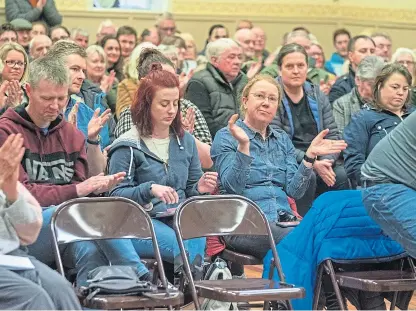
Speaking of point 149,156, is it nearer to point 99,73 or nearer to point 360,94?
point 360,94

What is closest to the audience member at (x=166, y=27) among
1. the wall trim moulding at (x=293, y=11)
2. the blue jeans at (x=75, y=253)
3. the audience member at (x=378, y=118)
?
the wall trim moulding at (x=293, y=11)

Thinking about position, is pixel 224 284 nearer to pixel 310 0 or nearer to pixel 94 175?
pixel 94 175

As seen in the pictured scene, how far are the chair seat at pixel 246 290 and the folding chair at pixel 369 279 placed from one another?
0.40m

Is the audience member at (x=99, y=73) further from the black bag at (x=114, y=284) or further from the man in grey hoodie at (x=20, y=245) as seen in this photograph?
the man in grey hoodie at (x=20, y=245)

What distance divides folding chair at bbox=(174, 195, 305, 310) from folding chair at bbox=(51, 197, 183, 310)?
15 cm

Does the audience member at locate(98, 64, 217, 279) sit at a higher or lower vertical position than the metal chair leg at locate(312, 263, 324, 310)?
higher

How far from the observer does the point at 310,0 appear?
13.6 m

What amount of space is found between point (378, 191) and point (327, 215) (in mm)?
278

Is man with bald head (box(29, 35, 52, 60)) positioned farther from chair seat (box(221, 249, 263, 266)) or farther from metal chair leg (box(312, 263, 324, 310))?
metal chair leg (box(312, 263, 324, 310))

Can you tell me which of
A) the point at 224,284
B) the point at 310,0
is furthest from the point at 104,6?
the point at 224,284

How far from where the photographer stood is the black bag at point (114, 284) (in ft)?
14.3

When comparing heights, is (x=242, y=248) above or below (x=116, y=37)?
below

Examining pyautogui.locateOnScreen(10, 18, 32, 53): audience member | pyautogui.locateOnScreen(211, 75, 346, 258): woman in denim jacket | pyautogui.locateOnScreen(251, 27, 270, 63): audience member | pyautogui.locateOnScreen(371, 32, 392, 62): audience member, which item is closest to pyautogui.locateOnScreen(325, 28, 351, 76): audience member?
pyautogui.locateOnScreen(251, 27, 270, 63): audience member

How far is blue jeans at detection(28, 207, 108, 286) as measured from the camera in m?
4.69
